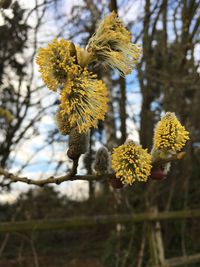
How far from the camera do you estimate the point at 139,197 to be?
4.91 metres

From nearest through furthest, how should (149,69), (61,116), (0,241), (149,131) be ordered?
(61,116) < (149,69) < (149,131) < (0,241)

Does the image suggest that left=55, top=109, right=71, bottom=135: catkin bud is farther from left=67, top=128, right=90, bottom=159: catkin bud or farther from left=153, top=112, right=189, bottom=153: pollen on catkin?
left=153, top=112, right=189, bottom=153: pollen on catkin

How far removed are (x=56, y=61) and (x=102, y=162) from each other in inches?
14.8

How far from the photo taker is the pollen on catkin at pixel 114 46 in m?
1.03

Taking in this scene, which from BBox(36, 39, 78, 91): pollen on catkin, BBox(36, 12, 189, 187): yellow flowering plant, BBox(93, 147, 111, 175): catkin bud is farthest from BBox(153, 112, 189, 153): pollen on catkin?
BBox(36, 39, 78, 91): pollen on catkin

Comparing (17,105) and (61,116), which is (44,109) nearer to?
(17,105)

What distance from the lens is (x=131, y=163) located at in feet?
3.61

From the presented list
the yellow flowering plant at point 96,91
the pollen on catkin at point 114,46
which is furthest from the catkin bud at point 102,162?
the pollen on catkin at point 114,46

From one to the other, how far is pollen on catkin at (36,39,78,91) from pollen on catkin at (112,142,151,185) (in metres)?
0.25

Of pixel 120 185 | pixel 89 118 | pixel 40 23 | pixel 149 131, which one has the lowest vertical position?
pixel 120 185

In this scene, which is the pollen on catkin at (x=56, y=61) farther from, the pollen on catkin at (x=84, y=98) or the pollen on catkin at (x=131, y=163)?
the pollen on catkin at (x=131, y=163)

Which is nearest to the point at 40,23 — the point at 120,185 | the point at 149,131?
the point at 149,131

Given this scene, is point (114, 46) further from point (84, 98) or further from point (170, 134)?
point (170, 134)

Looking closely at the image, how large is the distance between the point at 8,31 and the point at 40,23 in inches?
16.2
